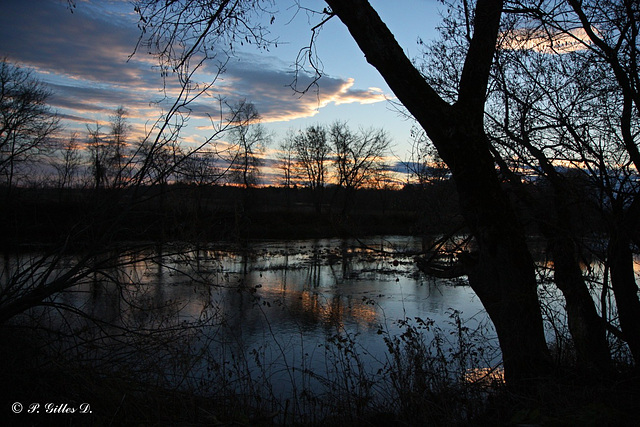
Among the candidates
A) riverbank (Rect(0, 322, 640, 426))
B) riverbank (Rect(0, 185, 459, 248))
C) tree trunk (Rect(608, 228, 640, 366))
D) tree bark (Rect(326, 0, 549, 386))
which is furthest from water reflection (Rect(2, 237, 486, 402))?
tree trunk (Rect(608, 228, 640, 366))

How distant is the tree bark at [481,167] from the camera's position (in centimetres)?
456

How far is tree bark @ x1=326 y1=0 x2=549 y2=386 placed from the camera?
4559mm

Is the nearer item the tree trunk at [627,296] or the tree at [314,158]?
the tree trunk at [627,296]

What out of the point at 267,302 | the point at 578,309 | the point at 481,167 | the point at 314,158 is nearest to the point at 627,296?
the point at 578,309

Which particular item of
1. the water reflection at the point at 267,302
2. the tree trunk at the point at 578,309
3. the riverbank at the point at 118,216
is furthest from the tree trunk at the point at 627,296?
the riverbank at the point at 118,216

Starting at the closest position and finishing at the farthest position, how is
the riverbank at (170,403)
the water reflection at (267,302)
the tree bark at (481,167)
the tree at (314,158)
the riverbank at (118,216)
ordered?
1. the riverbank at (170,403)
2. the riverbank at (118,216)
3. the tree bark at (481,167)
4. the water reflection at (267,302)
5. the tree at (314,158)

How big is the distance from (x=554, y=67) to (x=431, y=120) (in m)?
2.68

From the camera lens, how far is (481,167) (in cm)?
464

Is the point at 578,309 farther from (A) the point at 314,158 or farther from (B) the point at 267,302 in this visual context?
(A) the point at 314,158

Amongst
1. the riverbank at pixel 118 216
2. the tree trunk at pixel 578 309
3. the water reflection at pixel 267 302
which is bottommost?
the water reflection at pixel 267 302

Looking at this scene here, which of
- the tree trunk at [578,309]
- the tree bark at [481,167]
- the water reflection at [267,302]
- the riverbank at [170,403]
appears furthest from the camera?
the water reflection at [267,302]

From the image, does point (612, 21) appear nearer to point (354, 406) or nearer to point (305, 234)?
point (354, 406)

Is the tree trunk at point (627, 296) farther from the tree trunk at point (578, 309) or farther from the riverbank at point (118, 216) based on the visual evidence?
the riverbank at point (118, 216)

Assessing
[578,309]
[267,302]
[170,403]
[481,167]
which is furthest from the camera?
[267,302]
